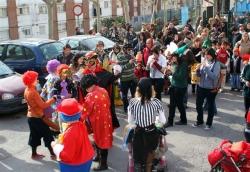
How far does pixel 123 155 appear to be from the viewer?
20.7ft

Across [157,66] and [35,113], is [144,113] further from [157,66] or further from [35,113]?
[157,66]

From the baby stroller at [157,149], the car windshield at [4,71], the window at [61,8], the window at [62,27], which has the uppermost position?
the window at [61,8]

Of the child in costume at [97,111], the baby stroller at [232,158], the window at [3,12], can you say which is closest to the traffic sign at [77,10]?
the child in costume at [97,111]

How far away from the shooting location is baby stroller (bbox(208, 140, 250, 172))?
13.4ft

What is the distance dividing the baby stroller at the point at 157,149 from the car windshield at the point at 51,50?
6232 millimetres

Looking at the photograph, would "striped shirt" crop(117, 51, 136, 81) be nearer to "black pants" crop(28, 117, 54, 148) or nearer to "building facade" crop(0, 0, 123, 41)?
"black pants" crop(28, 117, 54, 148)

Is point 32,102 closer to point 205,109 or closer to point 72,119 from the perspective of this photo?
point 72,119

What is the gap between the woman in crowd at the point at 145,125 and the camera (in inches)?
186

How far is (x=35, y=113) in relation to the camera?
5.86 metres

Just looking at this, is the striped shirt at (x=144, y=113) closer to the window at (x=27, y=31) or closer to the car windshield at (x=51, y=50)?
the car windshield at (x=51, y=50)

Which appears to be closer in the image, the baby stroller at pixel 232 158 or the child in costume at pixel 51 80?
the baby stroller at pixel 232 158

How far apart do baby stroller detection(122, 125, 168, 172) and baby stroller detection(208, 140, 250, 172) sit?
97 cm

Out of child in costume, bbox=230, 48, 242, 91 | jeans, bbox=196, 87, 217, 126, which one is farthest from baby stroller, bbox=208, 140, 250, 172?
child in costume, bbox=230, 48, 242, 91

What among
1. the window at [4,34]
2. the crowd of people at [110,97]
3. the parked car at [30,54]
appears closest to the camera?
the crowd of people at [110,97]
